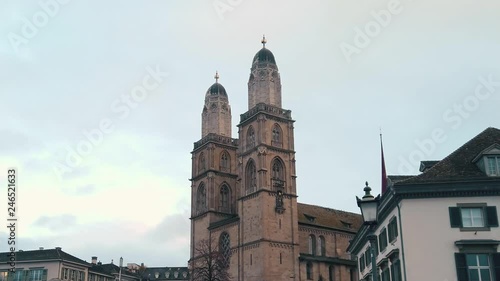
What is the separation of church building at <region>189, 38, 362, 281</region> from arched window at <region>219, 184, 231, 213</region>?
6.5 inches

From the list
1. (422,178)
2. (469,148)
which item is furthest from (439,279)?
(469,148)

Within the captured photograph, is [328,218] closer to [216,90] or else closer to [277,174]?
[277,174]

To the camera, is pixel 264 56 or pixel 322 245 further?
pixel 322 245

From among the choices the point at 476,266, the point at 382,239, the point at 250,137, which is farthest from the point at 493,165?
the point at 250,137

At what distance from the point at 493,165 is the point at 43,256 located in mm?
68925

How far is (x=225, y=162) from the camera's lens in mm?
106062

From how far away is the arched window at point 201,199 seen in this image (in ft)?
338

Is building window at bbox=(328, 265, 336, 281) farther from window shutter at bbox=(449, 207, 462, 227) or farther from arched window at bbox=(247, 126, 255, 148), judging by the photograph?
window shutter at bbox=(449, 207, 462, 227)

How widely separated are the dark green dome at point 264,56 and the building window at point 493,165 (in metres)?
61.3

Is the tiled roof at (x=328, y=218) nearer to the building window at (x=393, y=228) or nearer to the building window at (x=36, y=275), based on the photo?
the building window at (x=36, y=275)

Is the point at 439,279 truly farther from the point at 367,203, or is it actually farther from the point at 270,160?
the point at 270,160

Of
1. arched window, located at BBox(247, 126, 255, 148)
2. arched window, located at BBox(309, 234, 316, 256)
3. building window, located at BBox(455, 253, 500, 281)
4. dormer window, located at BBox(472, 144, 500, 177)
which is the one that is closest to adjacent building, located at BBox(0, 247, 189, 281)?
arched window, located at BBox(247, 126, 255, 148)

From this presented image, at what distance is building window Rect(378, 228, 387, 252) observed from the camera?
41531mm

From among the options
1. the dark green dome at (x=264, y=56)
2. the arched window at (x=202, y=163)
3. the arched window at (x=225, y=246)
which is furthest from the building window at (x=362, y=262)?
the arched window at (x=202, y=163)
